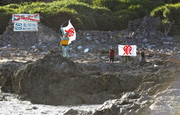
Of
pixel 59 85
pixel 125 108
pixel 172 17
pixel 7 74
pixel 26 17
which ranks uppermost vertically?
pixel 26 17

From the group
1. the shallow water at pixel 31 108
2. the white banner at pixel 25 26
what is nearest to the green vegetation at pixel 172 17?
the white banner at pixel 25 26

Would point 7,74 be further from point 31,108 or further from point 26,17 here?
point 26,17

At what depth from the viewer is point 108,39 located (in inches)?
1224

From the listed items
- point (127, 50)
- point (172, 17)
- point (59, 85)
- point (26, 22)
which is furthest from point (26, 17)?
point (59, 85)

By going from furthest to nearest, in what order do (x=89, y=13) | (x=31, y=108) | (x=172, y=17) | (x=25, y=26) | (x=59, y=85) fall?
(x=89, y=13) → (x=172, y=17) → (x=25, y=26) → (x=59, y=85) → (x=31, y=108)

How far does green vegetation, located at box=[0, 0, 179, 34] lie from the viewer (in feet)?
106

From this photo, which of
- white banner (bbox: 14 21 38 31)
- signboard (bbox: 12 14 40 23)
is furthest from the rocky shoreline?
signboard (bbox: 12 14 40 23)

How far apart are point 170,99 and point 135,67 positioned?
8368mm

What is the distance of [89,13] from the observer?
35.2 meters

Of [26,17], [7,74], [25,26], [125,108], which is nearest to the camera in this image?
[125,108]

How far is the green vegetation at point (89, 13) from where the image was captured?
106 feet

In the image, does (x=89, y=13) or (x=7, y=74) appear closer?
(x=7, y=74)

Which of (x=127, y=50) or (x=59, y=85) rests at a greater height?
(x=127, y=50)

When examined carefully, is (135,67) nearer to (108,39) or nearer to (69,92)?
(69,92)
